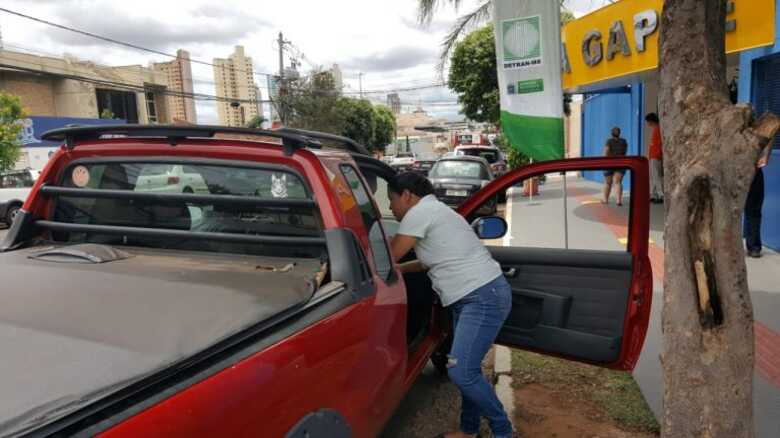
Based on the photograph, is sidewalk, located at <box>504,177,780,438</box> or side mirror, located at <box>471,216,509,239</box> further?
sidewalk, located at <box>504,177,780,438</box>

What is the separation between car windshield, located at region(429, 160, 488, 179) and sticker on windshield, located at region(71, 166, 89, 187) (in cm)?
1139

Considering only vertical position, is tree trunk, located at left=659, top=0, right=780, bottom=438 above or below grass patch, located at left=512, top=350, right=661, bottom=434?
above

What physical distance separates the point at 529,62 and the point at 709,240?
3726 mm

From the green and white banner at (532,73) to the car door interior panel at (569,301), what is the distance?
2070mm

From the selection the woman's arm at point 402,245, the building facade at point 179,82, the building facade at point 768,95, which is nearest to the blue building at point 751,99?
the building facade at point 768,95

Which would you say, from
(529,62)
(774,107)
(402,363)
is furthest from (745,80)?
(402,363)

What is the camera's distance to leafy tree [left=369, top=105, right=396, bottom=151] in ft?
198

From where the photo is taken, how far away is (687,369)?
224cm

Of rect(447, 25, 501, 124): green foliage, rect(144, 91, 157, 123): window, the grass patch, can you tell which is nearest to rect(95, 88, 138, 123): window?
rect(144, 91, 157, 123): window

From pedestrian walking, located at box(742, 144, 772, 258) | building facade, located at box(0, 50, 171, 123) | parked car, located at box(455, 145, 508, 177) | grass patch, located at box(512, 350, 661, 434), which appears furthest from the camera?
building facade, located at box(0, 50, 171, 123)

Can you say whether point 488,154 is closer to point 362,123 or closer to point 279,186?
point 279,186

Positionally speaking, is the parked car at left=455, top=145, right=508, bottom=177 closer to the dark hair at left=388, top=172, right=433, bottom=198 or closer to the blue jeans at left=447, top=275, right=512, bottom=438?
the dark hair at left=388, top=172, right=433, bottom=198

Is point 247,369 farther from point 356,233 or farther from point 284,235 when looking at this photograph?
point 284,235

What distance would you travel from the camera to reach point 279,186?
8.95 feet
